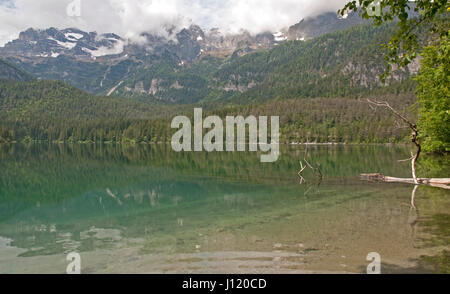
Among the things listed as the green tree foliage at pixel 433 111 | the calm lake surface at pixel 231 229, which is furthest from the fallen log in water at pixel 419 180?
the green tree foliage at pixel 433 111

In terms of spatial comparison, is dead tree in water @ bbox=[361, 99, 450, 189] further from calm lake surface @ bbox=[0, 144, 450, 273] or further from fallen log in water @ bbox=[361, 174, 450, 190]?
calm lake surface @ bbox=[0, 144, 450, 273]

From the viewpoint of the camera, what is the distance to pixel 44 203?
2933 cm

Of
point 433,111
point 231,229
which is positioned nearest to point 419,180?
point 433,111

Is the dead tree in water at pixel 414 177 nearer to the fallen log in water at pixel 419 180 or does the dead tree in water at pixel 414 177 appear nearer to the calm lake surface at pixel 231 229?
the fallen log in water at pixel 419 180

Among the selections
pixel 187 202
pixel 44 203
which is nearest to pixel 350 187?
pixel 187 202

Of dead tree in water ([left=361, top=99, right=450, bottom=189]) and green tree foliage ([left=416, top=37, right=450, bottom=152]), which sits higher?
green tree foliage ([left=416, top=37, right=450, bottom=152])

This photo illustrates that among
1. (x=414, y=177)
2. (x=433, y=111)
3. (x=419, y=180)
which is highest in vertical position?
(x=433, y=111)

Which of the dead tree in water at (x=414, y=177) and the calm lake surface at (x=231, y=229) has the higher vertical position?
the dead tree in water at (x=414, y=177)

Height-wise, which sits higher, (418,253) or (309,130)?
(309,130)

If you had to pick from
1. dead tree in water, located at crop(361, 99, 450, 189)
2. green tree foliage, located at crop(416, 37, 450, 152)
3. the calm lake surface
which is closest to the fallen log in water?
dead tree in water, located at crop(361, 99, 450, 189)

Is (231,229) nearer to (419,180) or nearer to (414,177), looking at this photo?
(414,177)
